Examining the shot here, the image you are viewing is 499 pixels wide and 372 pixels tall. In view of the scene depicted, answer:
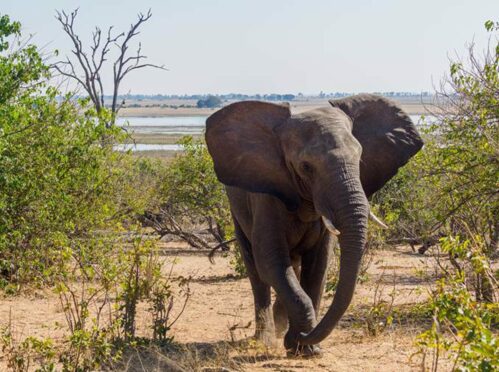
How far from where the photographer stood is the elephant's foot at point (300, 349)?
7.66m

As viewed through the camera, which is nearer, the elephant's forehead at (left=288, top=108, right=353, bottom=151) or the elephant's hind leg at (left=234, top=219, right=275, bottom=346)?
the elephant's forehead at (left=288, top=108, right=353, bottom=151)

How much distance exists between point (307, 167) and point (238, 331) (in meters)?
2.64

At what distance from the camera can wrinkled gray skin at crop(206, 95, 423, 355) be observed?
7172 mm

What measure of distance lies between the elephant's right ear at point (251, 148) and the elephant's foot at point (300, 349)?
1125 millimetres

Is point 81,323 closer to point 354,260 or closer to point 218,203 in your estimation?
point 354,260

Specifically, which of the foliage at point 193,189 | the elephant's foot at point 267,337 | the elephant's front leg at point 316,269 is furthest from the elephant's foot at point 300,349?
the foliage at point 193,189

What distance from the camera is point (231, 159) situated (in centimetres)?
852

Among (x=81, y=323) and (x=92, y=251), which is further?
(x=92, y=251)

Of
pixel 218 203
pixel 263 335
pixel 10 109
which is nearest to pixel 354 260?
pixel 263 335

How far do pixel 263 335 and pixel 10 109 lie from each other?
10.1ft

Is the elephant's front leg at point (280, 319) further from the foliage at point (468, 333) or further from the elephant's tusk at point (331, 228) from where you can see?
the foliage at point (468, 333)

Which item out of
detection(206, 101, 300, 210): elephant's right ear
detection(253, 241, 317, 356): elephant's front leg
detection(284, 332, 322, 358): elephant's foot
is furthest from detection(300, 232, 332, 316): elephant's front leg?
detection(284, 332, 322, 358): elephant's foot

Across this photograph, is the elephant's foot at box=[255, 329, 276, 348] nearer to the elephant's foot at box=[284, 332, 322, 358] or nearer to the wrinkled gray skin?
the wrinkled gray skin

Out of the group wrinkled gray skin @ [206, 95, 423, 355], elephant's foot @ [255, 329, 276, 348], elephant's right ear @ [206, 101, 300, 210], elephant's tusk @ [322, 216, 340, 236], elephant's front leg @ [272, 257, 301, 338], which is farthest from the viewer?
elephant's front leg @ [272, 257, 301, 338]
